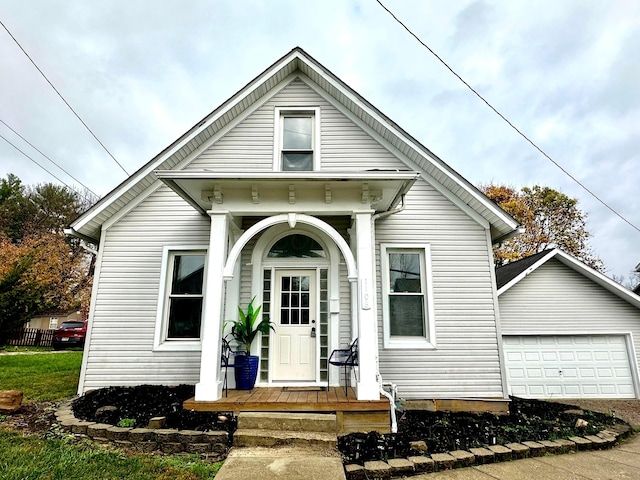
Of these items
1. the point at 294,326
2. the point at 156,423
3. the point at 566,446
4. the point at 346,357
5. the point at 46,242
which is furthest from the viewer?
the point at 46,242

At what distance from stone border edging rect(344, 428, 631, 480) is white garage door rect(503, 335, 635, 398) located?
3.77 metres

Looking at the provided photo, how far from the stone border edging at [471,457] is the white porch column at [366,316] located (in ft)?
3.38

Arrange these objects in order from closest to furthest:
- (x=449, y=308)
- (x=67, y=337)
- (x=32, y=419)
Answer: (x=32, y=419)
(x=449, y=308)
(x=67, y=337)

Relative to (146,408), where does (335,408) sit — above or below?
above

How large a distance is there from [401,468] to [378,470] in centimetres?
22

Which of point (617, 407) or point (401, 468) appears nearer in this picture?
point (401, 468)

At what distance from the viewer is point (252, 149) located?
6617 millimetres

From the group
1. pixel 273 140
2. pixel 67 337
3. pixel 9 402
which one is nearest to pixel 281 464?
pixel 9 402

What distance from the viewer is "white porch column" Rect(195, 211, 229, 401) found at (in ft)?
14.7

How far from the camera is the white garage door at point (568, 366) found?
312 inches

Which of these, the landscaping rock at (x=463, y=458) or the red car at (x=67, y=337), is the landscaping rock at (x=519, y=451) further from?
the red car at (x=67, y=337)

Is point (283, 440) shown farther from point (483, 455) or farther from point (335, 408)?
point (483, 455)

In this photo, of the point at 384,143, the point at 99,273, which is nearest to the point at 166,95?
the point at 99,273

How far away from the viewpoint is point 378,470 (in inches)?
128
